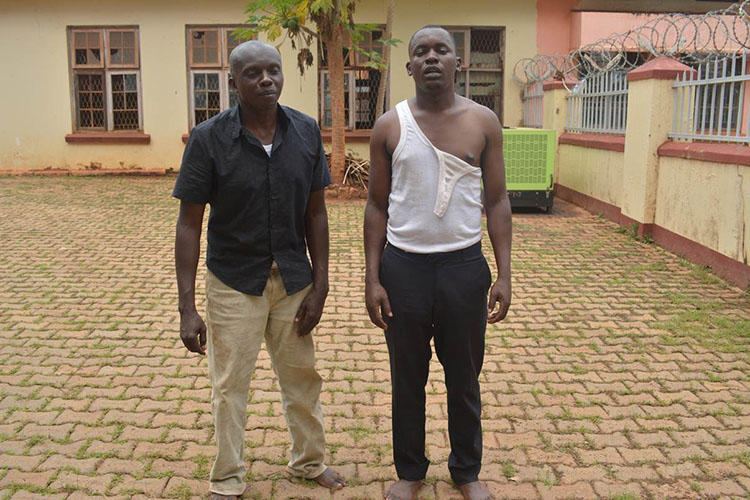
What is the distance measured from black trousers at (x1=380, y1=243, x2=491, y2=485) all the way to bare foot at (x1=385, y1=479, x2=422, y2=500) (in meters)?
0.03

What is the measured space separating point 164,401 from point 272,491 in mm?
1258

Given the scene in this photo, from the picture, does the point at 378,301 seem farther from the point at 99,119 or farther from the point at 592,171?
the point at 99,119

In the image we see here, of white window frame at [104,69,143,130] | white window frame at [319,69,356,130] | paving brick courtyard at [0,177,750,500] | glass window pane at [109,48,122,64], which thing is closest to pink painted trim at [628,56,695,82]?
paving brick courtyard at [0,177,750,500]

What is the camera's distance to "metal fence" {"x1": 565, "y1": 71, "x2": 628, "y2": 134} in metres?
10.5

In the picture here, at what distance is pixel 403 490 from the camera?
3.32 meters

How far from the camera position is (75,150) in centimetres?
1589

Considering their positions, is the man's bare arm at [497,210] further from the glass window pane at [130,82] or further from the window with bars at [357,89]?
the glass window pane at [130,82]

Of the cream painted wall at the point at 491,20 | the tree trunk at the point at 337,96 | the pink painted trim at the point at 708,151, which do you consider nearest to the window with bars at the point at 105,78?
the cream painted wall at the point at 491,20

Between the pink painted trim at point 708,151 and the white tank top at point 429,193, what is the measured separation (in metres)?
4.82

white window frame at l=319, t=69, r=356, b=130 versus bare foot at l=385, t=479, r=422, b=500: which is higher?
white window frame at l=319, t=69, r=356, b=130

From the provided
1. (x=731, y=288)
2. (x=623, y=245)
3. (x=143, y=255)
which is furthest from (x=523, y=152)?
(x=143, y=255)

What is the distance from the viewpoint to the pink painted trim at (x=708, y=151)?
22.9 ft

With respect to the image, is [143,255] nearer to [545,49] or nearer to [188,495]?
[188,495]

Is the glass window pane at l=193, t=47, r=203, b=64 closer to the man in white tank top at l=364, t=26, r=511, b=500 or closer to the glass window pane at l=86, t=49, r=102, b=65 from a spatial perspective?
the glass window pane at l=86, t=49, r=102, b=65
